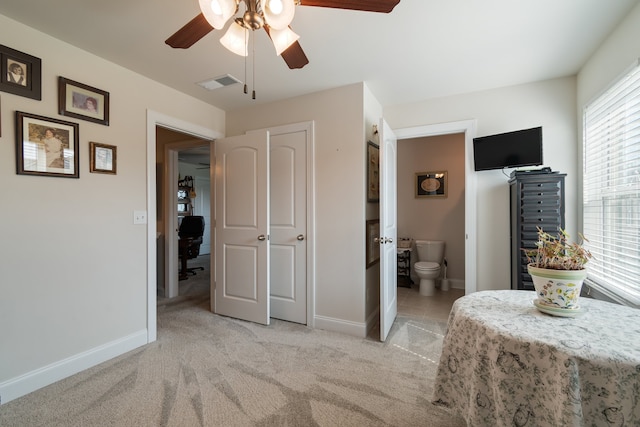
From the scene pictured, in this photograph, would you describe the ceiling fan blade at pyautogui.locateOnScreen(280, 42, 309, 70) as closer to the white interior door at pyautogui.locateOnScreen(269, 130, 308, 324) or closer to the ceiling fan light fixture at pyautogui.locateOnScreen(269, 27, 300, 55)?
the ceiling fan light fixture at pyautogui.locateOnScreen(269, 27, 300, 55)

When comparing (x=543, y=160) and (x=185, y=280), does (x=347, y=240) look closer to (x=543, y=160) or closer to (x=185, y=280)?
(x=543, y=160)

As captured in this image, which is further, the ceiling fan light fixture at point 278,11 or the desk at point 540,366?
the ceiling fan light fixture at point 278,11

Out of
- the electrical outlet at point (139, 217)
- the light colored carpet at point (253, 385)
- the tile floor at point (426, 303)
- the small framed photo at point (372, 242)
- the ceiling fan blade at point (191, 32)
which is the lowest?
the light colored carpet at point (253, 385)

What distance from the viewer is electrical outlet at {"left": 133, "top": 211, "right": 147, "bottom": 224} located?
245 cm

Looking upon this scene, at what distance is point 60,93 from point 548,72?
12.9ft

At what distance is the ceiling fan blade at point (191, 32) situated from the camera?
135cm

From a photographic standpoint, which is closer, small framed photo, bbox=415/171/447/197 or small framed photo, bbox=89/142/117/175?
small framed photo, bbox=89/142/117/175

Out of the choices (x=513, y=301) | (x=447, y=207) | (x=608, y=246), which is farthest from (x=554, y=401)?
(x=447, y=207)

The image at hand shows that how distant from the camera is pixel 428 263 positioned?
13.0 feet

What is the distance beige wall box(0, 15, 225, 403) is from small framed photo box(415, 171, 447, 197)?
3.73 meters

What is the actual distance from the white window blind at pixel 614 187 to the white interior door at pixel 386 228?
1.54 meters

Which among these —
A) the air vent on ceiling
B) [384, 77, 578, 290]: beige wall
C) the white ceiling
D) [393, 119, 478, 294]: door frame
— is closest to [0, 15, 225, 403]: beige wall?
the white ceiling

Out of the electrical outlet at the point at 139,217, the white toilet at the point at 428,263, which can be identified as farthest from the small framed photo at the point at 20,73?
the white toilet at the point at 428,263

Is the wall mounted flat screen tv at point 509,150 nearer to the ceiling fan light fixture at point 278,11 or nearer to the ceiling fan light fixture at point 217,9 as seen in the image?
the ceiling fan light fixture at point 278,11
